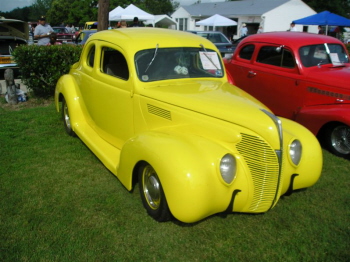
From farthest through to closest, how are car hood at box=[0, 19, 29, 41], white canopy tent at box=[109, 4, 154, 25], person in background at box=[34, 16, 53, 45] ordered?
1. white canopy tent at box=[109, 4, 154, 25]
2. person in background at box=[34, 16, 53, 45]
3. car hood at box=[0, 19, 29, 41]

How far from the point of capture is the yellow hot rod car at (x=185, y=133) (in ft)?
9.59

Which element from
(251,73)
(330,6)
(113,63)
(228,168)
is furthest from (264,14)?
(228,168)

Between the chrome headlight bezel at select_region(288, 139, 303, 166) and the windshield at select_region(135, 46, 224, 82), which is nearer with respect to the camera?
the chrome headlight bezel at select_region(288, 139, 303, 166)

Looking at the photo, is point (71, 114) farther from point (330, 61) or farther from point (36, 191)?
point (330, 61)

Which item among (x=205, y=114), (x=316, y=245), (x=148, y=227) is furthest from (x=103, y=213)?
(x=316, y=245)

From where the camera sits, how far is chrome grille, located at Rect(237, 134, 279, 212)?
9.82ft

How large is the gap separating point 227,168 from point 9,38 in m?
9.46

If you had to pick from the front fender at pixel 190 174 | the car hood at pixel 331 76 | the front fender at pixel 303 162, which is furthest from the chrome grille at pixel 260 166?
the car hood at pixel 331 76

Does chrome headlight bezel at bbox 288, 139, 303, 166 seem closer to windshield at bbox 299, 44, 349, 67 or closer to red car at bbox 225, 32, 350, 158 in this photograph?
red car at bbox 225, 32, 350, 158

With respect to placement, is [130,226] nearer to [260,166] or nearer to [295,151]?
[260,166]

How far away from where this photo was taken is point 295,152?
337 centimetres

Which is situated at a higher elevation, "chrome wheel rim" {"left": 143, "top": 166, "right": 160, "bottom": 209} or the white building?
the white building

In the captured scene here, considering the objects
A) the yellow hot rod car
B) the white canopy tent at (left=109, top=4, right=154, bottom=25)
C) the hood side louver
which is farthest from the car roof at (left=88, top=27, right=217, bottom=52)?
the white canopy tent at (left=109, top=4, right=154, bottom=25)

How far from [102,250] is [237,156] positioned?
4.81ft
